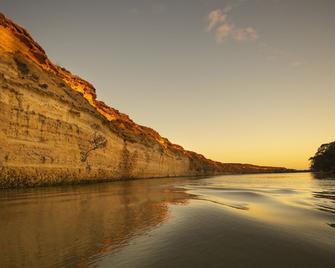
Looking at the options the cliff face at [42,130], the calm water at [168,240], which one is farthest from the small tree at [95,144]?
the calm water at [168,240]

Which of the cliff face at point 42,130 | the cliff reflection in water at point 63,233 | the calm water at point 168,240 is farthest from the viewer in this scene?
the cliff face at point 42,130

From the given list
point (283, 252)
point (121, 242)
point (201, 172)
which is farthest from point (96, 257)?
point (201, 172)

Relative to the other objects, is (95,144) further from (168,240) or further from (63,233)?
(168,240)

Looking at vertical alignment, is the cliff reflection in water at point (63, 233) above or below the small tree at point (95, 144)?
below

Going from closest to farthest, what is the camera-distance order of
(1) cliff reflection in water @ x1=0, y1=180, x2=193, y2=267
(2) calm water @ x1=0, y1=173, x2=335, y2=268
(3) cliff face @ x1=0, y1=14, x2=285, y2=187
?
(2) calm water @ x1=0, y1=173, x2=335, y2=268, (1) cliff reflection in water @ x1=0, y1=180, x2=193, y2=267, (3) cliff face @ x1=0, y1=14, x2=285, y2=187

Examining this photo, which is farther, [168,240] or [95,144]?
[95,144]

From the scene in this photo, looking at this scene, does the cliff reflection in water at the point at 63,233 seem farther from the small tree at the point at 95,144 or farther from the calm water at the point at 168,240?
the small tree at the point at 95,144

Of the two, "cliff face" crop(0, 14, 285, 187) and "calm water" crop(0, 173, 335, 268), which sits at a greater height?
"cliff face" crop(0, 14, 285, 187)

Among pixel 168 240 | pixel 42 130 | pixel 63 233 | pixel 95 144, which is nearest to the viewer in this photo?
pixel 168 240

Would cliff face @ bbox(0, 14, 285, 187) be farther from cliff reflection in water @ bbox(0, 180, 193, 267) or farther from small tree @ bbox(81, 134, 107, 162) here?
cliff reflection in water @ bbox(0, 180, 193, 267)

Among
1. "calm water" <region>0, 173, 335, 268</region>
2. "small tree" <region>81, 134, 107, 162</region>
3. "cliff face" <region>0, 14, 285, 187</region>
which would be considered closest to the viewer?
"calm water" <region>0, 173, 335, 268</region>

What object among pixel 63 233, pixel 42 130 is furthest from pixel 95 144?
pixel 63 233

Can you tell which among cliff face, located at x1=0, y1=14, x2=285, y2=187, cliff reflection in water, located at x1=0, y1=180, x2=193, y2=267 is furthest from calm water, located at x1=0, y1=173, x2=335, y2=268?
cliff face, located at x1=0, y1=14, x2=285, y2=187

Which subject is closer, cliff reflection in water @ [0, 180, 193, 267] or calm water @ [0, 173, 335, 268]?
calm water @ [0, 173, 335, 268]
